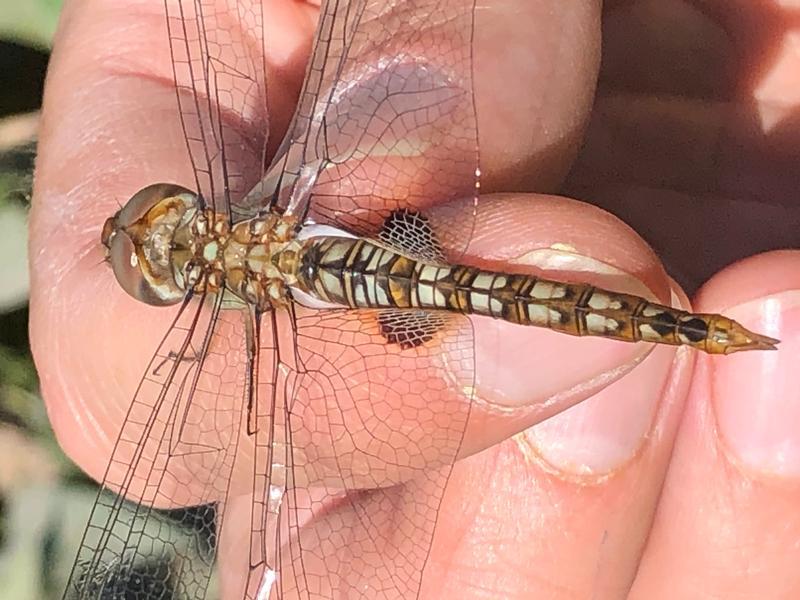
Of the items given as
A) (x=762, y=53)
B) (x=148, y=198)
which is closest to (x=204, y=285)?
(x=148, y=198)

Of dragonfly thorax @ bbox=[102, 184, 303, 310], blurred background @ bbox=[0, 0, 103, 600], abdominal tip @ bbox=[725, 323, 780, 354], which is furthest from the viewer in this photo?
blurred background @ bbox=[0, 0, 103, 600]

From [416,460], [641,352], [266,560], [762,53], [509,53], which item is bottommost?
[266,560]

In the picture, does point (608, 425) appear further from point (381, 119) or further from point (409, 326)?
point (381, 119)

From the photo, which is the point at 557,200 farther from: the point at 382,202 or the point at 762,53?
the point at 762,53

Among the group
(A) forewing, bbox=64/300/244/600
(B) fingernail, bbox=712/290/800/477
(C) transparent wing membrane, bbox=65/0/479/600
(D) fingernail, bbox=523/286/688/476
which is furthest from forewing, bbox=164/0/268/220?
(B) fingernail, bbox=712/290/800/477

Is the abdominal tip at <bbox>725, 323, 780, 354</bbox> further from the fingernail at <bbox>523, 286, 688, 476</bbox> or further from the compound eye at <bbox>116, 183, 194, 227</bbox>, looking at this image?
the compound eye at <bbox>116, 183, 194, 227</bbox>

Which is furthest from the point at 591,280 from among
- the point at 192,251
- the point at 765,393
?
the point at 192,251
